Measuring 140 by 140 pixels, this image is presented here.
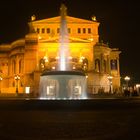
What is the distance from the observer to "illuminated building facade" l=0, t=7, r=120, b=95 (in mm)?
72500

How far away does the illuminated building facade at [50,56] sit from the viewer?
72500 mm

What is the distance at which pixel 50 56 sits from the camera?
2968 inches

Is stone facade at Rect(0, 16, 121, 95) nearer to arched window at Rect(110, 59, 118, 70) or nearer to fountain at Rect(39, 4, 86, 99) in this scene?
arched window at Rect(110, 59, 118, 70)

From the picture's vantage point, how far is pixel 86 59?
76.9 metres

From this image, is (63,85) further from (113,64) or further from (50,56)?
(113,64)
